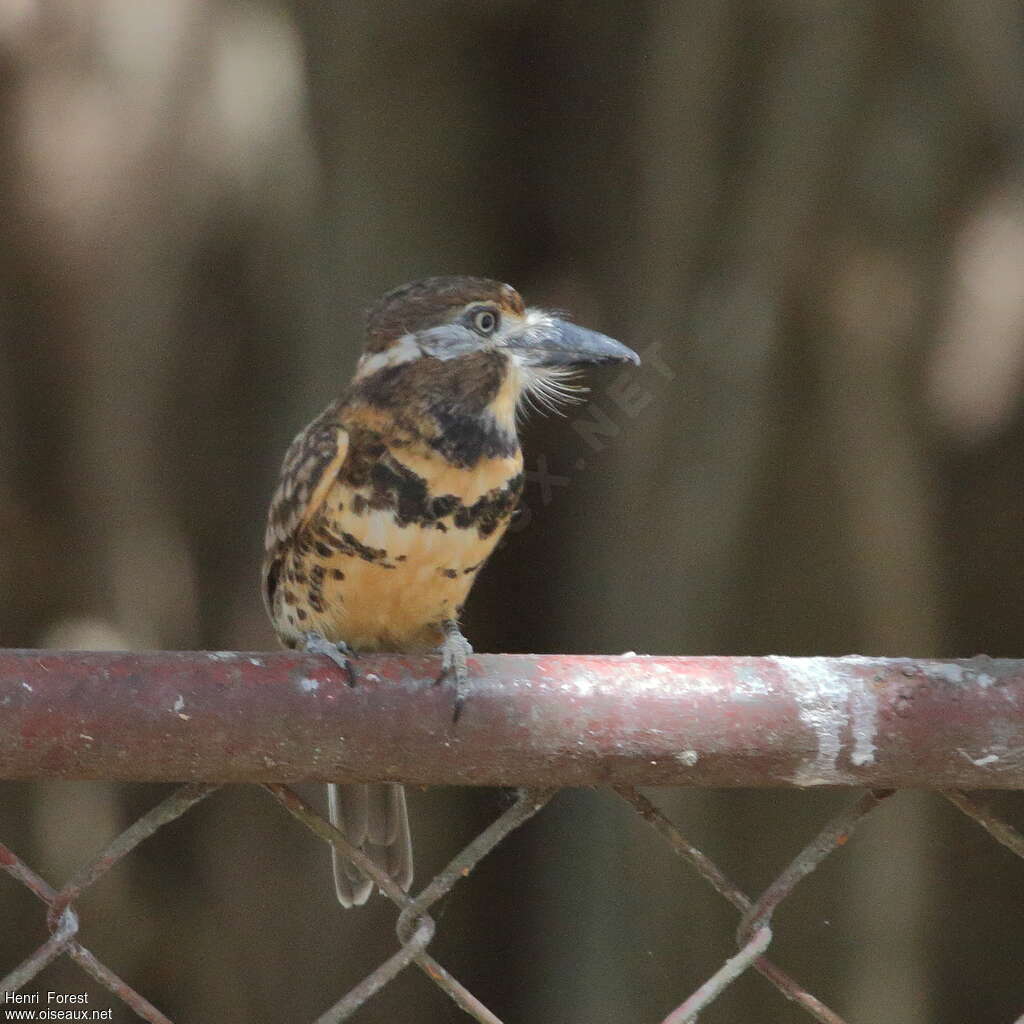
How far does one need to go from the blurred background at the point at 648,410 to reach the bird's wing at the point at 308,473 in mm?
626

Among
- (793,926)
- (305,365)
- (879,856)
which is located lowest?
(793,926)

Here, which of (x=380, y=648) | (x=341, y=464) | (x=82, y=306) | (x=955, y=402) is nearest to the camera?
(x=341, y=464)

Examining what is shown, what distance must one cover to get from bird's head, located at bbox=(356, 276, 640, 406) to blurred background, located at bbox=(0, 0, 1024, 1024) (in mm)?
545

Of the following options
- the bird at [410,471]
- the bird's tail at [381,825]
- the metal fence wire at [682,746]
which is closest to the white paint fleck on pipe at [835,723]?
the metal fence wire at [682,746]

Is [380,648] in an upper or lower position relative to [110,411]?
lower

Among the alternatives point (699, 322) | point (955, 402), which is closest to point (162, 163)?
point (699, 322)

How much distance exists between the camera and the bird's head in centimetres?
217

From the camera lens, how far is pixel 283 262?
2.88 meters

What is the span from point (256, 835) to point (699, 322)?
4.88 ft

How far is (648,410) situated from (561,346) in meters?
0.92

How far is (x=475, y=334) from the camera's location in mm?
2199

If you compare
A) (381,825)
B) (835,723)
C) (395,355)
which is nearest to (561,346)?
(395,355)

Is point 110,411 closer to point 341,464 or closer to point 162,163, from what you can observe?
point 162,163

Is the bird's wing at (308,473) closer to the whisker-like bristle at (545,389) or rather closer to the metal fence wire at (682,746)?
the whisker-like bristle at (545,389)
